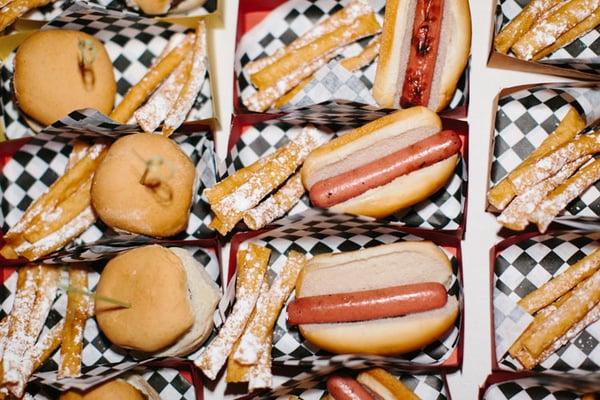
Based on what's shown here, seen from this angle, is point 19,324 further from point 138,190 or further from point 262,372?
point 262,372

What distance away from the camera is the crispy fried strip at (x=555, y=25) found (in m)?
2.98

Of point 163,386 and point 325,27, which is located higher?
point 325,27

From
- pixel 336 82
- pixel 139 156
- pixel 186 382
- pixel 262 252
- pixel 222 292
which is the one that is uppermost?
pixel 336 82

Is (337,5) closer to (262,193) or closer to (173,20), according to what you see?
(173,20)

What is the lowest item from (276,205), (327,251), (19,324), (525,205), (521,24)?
(19,324)

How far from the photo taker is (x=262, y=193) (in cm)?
297

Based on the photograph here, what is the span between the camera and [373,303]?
9.07 feet

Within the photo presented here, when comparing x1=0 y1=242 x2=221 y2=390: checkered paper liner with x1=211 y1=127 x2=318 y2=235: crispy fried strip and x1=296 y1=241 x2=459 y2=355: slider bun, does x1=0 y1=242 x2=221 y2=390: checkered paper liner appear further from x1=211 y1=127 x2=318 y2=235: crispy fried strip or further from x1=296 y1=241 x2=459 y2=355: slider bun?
x1=296 y1=241 x2=459 y2=355: slider bun

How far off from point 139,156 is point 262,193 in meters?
0.57

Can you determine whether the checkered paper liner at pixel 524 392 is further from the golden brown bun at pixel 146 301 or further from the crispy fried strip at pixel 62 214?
the crispy fried strip at pixel 62 214

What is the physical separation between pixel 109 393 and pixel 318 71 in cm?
178

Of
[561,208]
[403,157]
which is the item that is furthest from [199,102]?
[561,208]

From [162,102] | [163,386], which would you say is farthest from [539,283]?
[162,102]

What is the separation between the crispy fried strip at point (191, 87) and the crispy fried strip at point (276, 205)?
55cm
